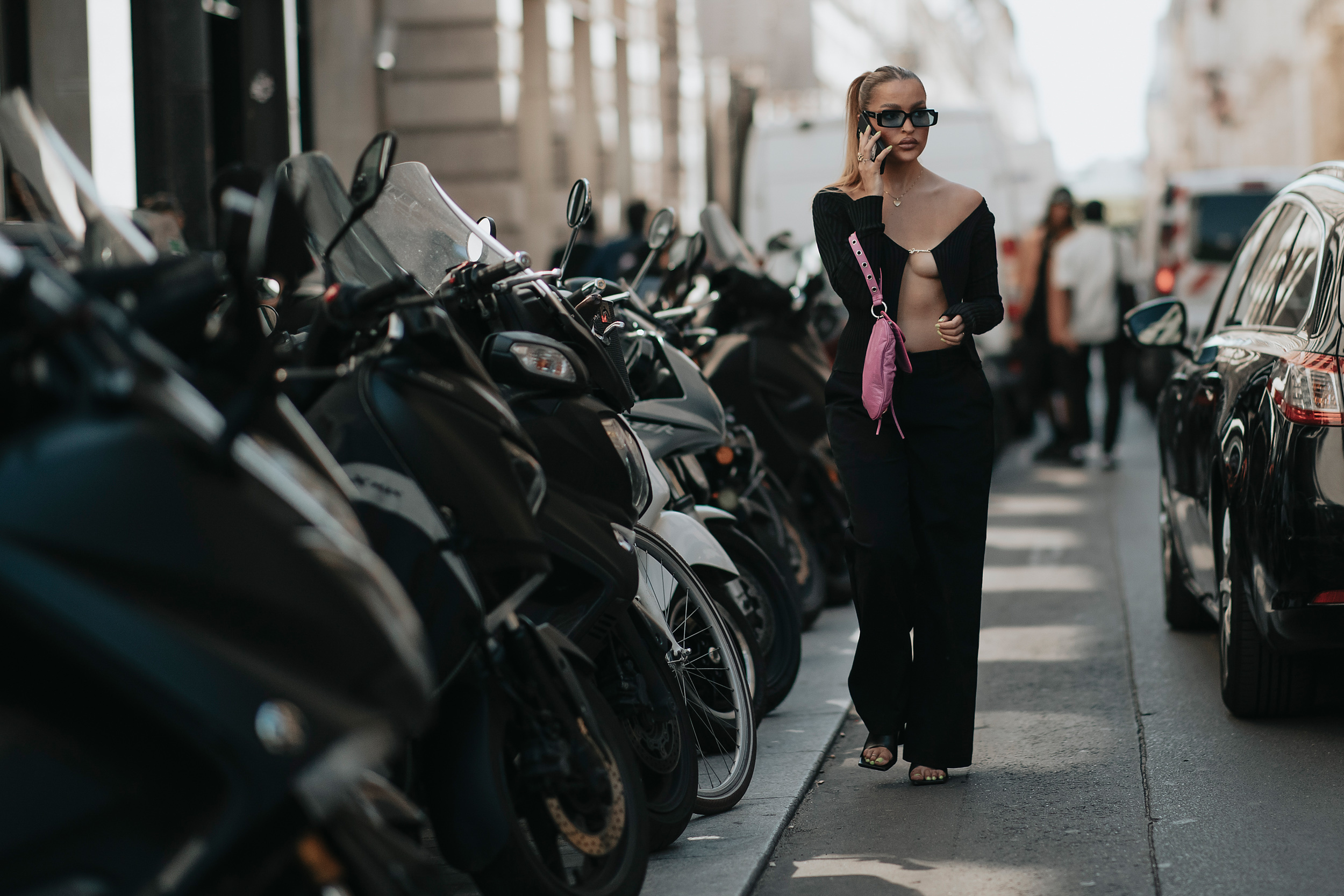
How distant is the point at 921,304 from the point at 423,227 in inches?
51.4

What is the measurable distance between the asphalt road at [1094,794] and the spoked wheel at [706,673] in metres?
0.22

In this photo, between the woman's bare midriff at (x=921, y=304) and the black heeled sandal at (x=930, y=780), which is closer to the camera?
the woman's bare midriff at (x=921, y=304)

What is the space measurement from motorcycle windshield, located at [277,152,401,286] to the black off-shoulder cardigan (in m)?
1.20

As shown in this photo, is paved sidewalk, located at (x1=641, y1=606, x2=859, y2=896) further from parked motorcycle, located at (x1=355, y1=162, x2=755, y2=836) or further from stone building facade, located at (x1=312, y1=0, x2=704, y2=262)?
stone building facade, located at (x1=312, y1=0, x2=704, y2=262)

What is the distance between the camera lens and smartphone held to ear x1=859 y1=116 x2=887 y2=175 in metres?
4.68

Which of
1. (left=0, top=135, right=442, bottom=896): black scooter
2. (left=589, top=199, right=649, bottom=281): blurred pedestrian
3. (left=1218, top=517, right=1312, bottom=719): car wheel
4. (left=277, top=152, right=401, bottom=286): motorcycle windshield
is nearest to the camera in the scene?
(left=0, top=135, right=442, bottom=896): black scooter

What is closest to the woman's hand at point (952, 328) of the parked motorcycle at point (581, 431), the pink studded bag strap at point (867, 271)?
the pink studded bag strap at point (867, 271)

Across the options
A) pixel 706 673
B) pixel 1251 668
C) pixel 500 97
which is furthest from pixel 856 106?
pixel 500 97

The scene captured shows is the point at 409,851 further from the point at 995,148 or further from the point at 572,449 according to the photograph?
the point at 995,148

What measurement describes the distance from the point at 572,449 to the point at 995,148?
1157 cm

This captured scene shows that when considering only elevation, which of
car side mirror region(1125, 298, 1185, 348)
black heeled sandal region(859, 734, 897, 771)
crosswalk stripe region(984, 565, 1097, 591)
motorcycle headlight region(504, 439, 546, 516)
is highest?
car side mirror region(1125, 298, 1185, 348)

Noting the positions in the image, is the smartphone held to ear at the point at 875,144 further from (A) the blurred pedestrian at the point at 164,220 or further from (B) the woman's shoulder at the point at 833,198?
(A) the blurred pedestrian at the point at 164,220

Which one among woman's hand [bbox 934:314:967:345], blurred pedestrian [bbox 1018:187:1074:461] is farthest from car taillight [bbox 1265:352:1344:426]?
blurred pedestrian [bbox 1018:187:1074:461]

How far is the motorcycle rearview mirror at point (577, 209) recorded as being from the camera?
4523 millimetres
